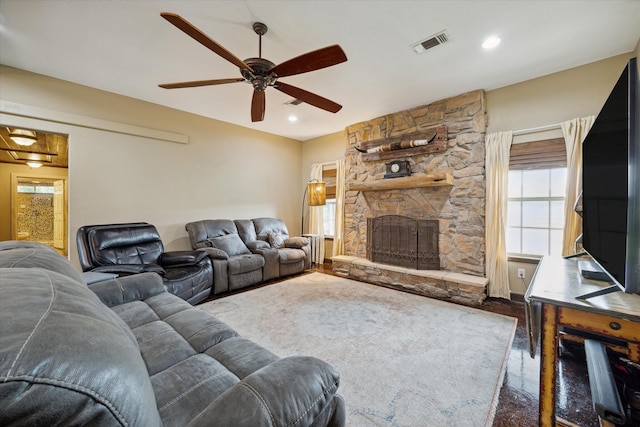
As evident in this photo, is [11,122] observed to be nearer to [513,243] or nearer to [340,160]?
[340,160]

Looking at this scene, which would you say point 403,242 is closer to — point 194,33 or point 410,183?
point 410,183

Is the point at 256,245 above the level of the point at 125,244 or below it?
below

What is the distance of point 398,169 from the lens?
165 inches

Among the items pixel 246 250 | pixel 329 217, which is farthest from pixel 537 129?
pixel 246 250

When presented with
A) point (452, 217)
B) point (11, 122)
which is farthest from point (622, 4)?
point (11, 122)

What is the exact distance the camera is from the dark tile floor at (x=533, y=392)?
59.2 inches

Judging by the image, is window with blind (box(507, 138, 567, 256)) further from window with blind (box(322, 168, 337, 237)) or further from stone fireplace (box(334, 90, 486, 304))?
window with blind (box(322, 168, 337, 237))

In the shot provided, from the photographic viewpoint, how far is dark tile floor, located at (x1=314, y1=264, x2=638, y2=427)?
1503mm

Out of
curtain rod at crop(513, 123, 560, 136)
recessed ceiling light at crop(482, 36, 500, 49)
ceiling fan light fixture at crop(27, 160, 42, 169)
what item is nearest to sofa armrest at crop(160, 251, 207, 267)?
recessed ceiling light at crop(482, 36, 500, 49)

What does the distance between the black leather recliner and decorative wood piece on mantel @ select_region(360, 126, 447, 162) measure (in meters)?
3.22

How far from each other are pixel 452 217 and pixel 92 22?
15.0 ft

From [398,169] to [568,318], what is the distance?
3.20m

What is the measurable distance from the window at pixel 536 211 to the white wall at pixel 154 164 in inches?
171

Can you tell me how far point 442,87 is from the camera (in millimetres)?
3443
